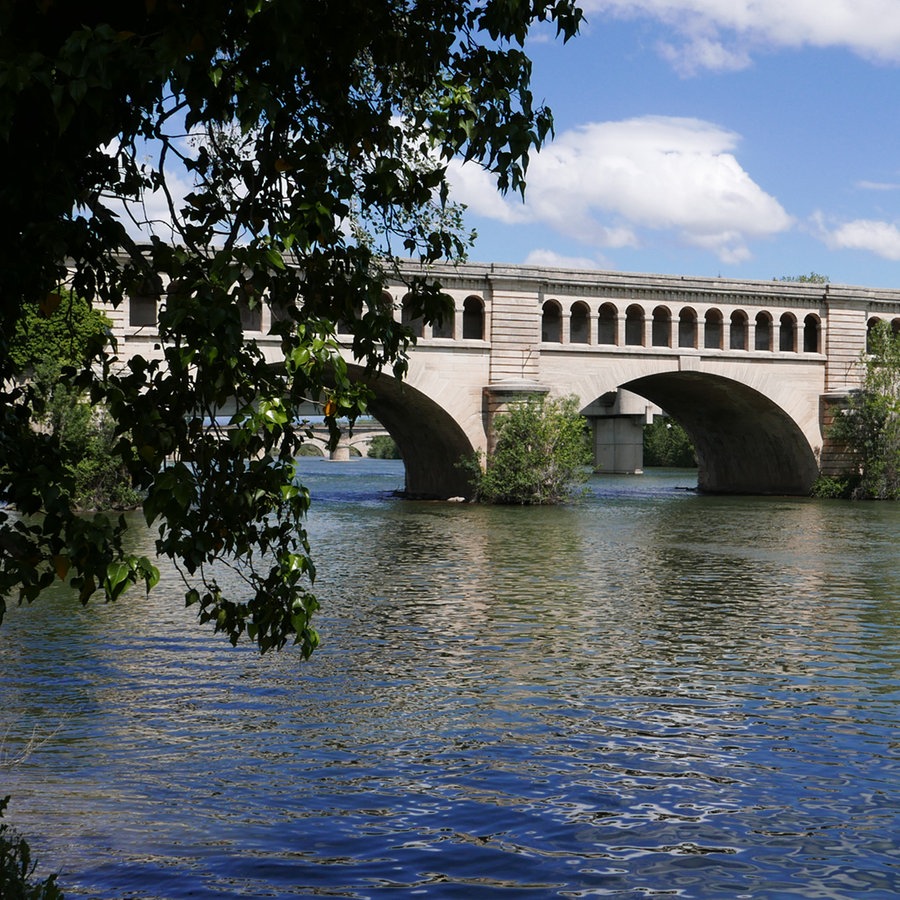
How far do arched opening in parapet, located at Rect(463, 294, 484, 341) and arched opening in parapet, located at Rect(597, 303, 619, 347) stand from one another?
462 cm

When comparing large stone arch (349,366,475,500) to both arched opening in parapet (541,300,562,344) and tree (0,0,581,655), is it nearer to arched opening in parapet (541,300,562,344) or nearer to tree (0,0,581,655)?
arched opening in parapet (541,300,562,344)

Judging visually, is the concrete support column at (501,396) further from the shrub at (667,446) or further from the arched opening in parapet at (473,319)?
the shrub at (667,446)

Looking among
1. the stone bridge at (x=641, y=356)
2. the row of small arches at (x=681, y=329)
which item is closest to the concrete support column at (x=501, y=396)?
the stone bridge at (x=641, y=356)

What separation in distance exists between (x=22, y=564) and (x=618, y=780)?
5.39 m

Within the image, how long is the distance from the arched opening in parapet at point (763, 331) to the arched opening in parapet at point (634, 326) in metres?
4.56

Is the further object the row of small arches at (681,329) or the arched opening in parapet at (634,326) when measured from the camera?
the arched opening in parapet at (634,326)

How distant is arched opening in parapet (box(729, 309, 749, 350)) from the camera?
168 feet

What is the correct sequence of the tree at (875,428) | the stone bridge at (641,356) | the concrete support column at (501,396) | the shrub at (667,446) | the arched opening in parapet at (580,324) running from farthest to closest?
1. the shrub at (667,446)
2. the tree at (875,428)
3. the arched opening in parapet at (580,324)
4. the stone bridge at (641,356)
5. the concrete support column at (501,396)

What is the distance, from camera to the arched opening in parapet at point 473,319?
152 ft

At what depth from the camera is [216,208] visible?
6.94 meters

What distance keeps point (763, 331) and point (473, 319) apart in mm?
12269

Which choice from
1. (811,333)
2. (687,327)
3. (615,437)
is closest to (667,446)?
(615,437)

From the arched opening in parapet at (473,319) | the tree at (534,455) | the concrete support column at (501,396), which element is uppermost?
the arched opening in parapet at (473,319)

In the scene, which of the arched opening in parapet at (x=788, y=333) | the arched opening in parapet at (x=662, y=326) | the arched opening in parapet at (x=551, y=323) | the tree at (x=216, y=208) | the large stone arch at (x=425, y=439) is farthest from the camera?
the arched opening in parapet at (x=788, y=333)
